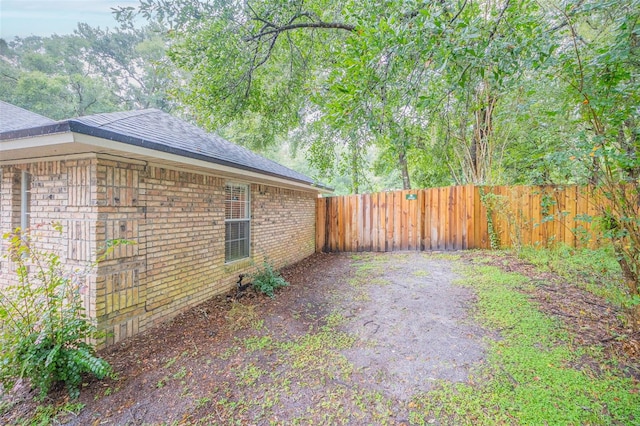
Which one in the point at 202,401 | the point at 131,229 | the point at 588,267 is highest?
the point at 131,229

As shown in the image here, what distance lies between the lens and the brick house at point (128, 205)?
9.58 feet

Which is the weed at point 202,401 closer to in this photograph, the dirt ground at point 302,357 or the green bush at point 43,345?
the dirt ground at point 302,357

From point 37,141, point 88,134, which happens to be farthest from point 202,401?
point 37,141

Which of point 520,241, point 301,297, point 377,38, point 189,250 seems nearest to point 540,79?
point 377,38

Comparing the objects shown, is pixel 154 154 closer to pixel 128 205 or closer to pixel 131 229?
pixel 128 205

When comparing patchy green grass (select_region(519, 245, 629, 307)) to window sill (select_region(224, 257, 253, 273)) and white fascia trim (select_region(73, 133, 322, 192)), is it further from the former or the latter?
window sill (select_region(224, 257, 253, 273))

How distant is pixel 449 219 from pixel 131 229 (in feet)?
24.4

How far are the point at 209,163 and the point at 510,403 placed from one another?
429 cm

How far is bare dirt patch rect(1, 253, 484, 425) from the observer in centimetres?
218

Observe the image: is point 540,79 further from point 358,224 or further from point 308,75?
point 358,224

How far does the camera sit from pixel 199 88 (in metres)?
5.29

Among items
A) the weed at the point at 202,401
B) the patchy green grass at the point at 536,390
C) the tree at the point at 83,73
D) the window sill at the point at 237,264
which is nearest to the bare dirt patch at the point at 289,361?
the weed at the point at 202,401

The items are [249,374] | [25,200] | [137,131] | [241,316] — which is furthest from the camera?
[241,316]

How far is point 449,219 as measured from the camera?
7.58 metres
